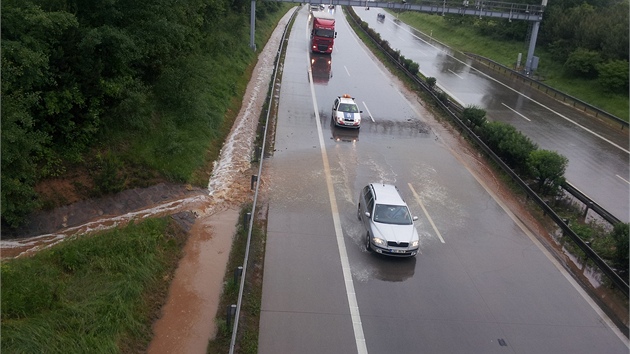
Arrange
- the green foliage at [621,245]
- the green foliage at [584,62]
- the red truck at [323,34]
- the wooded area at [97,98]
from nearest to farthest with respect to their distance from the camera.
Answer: the wooded area at [97,98] < the green foliage at [621,245] < the green foliage at [584,62] < the red truck at [323,34]

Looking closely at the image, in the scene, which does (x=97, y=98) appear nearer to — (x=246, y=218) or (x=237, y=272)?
(x=246, y=218)

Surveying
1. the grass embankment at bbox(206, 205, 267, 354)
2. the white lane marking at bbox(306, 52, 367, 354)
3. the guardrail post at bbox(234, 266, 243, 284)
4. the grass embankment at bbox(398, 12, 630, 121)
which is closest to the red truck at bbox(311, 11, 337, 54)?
the grass embankment at bbox(398, 12, 630, 121)

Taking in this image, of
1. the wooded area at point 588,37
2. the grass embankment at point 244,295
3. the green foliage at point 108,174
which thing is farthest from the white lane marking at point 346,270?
the wooded area at point 588,37

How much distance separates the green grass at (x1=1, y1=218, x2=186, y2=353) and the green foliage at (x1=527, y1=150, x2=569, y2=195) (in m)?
13.8

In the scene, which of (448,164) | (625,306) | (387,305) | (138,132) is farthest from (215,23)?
(625,306)

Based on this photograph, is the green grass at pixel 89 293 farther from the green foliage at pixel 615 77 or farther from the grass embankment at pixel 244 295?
the green foliage at pixel 615 77

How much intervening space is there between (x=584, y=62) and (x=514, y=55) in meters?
11.9

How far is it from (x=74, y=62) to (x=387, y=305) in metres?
12.8

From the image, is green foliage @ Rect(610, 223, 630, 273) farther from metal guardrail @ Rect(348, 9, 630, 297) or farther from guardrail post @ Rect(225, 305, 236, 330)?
guardrail post @ Rect(225, 305, 236, 330)

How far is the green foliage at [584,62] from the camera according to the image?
39.0m

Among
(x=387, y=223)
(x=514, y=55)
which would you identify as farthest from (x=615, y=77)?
(x=387, y=223)

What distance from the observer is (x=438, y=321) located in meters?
12.0

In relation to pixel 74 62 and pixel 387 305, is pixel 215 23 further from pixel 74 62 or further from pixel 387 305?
pixel 387 305

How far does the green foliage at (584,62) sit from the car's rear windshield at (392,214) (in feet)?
100
